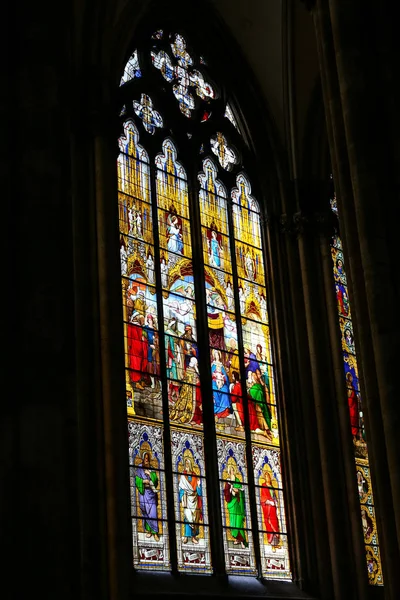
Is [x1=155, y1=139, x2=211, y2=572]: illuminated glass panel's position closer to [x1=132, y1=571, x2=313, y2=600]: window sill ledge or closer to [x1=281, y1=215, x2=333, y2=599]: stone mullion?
[x1=132, y1=571, x2=313, y2=600]: window sill ledge

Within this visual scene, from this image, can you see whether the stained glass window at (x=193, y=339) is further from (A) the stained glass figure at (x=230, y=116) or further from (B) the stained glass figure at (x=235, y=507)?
(A) the stained glass figure at (x=230, y=116)

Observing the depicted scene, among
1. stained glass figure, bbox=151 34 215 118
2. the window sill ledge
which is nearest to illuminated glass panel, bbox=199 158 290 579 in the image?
the window sill ledge

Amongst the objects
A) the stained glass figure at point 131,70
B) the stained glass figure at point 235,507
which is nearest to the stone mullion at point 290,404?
the stained glass figure at point 235,507

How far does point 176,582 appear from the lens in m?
12.1

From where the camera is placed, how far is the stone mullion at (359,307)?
8039mm

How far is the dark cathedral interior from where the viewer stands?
895cm

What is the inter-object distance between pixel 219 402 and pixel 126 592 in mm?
3473

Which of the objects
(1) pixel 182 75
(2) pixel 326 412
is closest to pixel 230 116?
(1) pixel 182 75

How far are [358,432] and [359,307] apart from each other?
23.2 ft

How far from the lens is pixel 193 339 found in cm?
1401

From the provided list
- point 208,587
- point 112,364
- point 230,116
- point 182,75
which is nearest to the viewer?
point 112,364

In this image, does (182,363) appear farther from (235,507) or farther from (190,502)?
(235,507)

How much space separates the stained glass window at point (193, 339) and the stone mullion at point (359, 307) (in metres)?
4.59

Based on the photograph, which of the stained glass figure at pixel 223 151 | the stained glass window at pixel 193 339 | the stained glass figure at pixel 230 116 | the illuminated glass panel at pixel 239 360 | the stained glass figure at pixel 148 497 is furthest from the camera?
the stained glass figure at pixel 230 116
